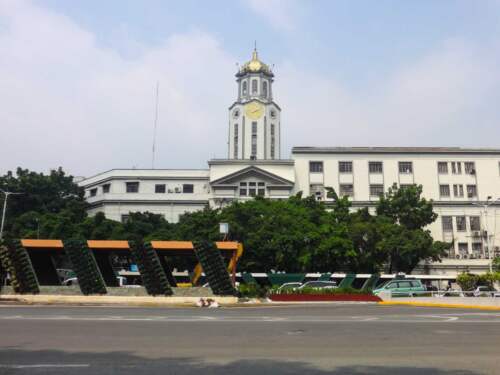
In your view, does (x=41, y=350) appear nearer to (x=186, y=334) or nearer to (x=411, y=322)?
(x=186, y=334)

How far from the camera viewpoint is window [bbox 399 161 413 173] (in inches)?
2274

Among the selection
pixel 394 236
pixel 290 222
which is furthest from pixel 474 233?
pixel 290 222

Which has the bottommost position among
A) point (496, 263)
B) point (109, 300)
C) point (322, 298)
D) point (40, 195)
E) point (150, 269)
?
point (109, 300)

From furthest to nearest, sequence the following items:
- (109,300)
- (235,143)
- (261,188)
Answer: (235,143), (261,188), (109,300)

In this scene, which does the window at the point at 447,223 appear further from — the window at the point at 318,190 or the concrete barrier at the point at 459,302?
the concrete barrier at the point at 459,302

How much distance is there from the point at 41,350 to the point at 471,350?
765 centimetres

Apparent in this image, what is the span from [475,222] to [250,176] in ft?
89.5

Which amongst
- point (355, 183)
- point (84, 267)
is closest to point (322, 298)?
point (84, 267)

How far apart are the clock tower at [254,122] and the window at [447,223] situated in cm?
2372

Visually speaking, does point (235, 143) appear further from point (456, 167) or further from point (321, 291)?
point (321, 291)

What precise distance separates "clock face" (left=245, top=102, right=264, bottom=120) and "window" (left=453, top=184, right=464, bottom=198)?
92.4ft

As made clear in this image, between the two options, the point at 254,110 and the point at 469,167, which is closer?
the point at 469,167

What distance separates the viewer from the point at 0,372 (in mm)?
6391

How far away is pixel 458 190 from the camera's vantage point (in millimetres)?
57312
